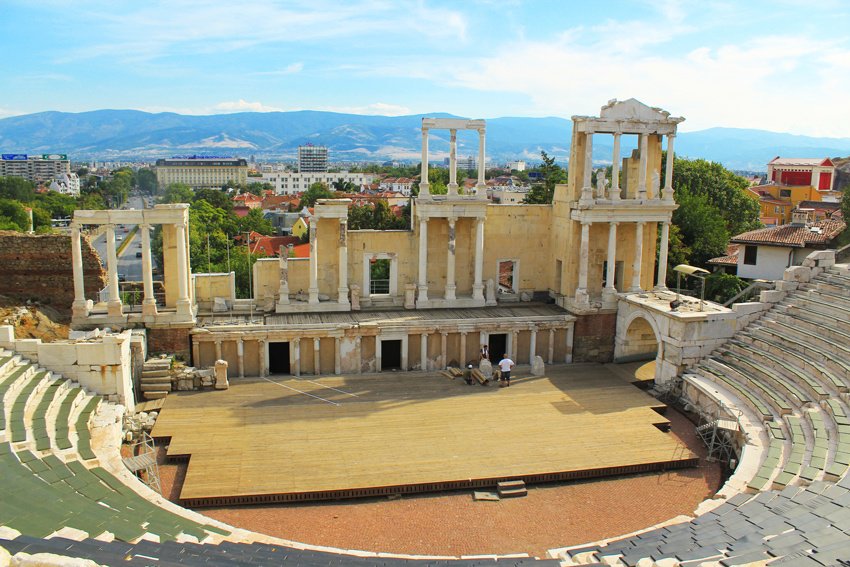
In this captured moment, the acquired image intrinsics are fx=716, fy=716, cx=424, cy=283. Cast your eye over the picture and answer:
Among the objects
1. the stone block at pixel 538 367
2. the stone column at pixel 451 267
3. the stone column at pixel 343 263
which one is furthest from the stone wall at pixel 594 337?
the stone column at pixel 343 263

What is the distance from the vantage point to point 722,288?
32375 mm

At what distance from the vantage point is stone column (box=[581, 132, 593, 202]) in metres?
27.4

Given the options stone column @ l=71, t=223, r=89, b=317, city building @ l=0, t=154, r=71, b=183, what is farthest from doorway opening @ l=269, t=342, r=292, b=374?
city building @ l=0, t=154, r=71, b=183

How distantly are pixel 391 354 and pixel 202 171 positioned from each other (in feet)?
480

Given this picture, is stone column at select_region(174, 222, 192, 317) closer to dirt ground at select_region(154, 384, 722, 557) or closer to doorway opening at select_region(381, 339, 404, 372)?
doorway opening at select_region(381, 339, 404, 372)

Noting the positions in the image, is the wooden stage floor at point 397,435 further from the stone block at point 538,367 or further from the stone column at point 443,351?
the stone column at point 443,351

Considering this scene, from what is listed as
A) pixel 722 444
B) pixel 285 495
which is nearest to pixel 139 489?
pixel 285 495

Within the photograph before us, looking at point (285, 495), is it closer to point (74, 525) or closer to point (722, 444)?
point (74, 525)

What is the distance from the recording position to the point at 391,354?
2673cm

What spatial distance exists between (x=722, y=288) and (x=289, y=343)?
19.7 metres

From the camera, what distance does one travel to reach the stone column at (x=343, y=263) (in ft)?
88.4

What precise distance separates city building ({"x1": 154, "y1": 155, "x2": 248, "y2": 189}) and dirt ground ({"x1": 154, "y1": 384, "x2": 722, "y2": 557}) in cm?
12577

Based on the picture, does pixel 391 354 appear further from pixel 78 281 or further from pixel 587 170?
pixel 78 281

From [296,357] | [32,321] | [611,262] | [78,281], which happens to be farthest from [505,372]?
[32,321]
